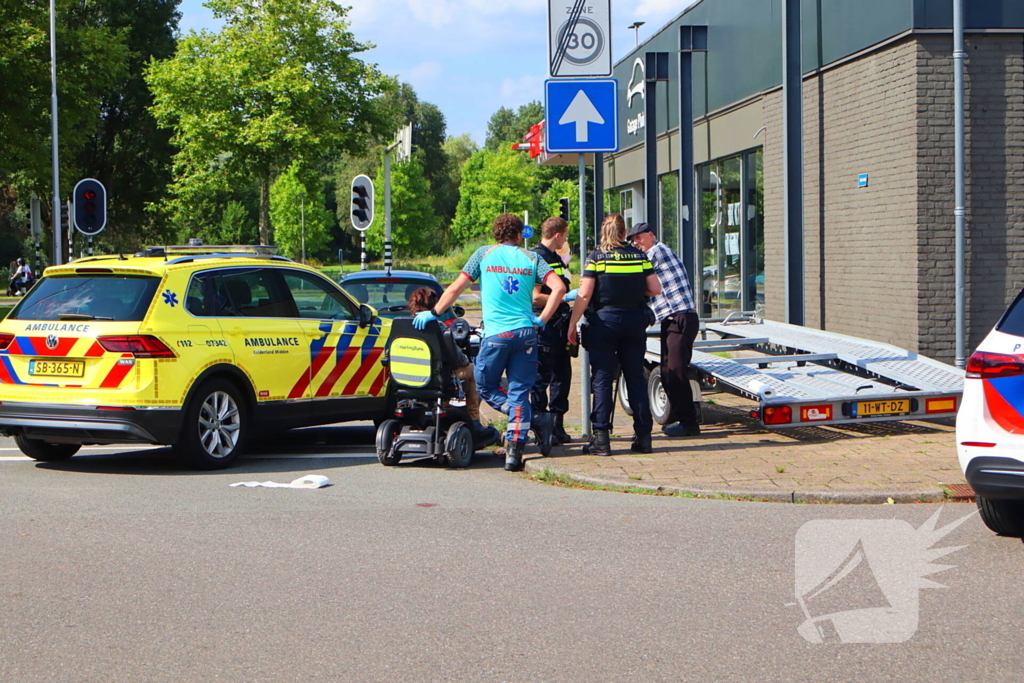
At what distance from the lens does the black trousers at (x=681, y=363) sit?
1012 centimetres

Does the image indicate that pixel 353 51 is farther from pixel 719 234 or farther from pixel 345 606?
pixel 345 606

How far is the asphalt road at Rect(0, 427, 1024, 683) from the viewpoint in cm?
438

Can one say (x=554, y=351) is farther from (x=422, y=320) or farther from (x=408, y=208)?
(x=408, y=208)

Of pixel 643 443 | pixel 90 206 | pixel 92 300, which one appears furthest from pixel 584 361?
pixel 90 206

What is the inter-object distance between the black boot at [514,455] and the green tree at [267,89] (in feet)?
98.8

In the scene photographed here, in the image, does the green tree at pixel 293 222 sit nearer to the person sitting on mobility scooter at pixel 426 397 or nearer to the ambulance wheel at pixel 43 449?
the ambulance wheel at pixel 43 449

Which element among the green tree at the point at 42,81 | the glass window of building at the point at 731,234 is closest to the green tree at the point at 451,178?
the green tree at the point at 42,81

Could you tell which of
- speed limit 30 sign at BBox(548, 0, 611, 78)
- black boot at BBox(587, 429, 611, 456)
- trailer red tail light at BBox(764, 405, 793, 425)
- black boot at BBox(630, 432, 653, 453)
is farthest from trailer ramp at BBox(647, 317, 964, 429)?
speed limit 30 sign at BBox(548, 0, 611, 78)

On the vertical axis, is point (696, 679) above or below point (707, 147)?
below

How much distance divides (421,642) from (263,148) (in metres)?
34.7

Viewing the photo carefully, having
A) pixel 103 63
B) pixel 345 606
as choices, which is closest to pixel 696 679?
pixel 345 606

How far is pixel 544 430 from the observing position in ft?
29.9

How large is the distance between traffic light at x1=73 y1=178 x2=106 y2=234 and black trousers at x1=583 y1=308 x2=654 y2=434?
13694 mm

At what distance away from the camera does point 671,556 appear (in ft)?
19.8
